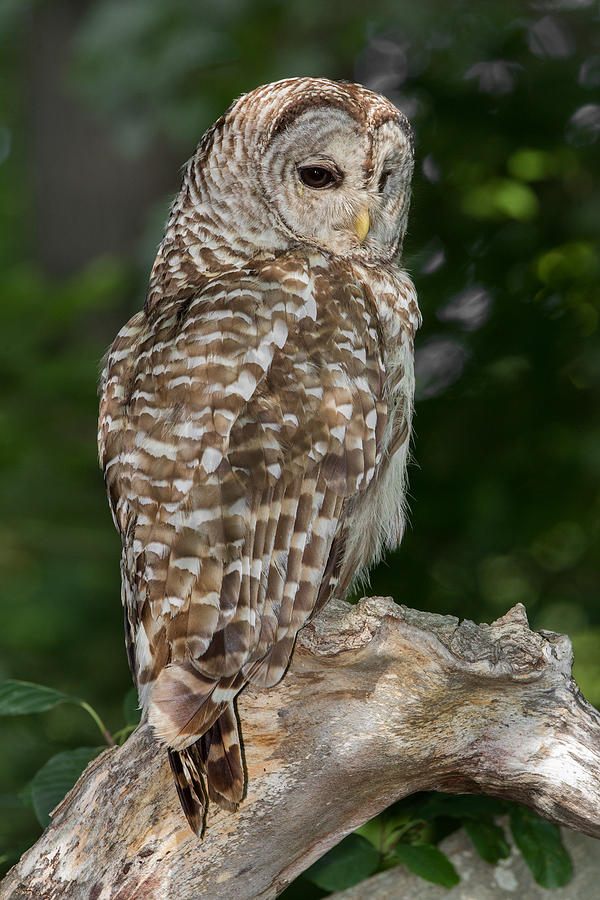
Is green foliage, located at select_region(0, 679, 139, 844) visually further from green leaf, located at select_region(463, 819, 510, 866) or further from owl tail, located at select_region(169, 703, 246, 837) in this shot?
green leaf, located at select_region(463, 819, 510, 866)

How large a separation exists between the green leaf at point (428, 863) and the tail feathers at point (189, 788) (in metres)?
0.68

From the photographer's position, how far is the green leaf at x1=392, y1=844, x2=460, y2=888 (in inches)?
90.4

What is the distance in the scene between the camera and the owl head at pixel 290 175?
99.7 inches

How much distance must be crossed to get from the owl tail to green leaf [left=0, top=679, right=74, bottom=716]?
16.9 inches

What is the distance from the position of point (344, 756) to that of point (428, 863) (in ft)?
1.75

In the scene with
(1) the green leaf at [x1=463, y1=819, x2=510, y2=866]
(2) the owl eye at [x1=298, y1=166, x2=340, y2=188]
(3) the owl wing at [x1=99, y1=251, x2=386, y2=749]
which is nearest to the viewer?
(3) the owl wing at [x1=99, y1=251, x2=386, y2=749]

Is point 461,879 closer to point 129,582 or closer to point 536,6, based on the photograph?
point 129,582

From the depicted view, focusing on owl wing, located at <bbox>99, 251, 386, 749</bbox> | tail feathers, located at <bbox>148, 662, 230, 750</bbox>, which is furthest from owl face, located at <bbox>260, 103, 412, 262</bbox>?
tail feathers, located at <bbox>148, 662, 230, 750</bbox>

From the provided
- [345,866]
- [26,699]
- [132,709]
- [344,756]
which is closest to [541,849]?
[345,866]

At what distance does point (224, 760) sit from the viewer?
6.38 feet

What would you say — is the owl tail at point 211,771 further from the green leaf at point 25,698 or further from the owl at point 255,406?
the green leaf at point 25,698

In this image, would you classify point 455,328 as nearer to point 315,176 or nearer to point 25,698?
point 315,176

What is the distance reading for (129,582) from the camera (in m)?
2.27

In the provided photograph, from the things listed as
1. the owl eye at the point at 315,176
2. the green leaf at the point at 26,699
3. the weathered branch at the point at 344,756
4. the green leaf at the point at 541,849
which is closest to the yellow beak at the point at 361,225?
the owl eye at the point at 315,176
